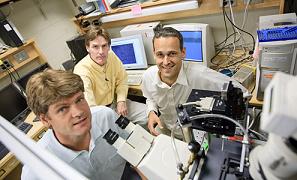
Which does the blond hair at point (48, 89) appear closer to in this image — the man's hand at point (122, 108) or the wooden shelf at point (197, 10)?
the man's hand at point (122, 108)

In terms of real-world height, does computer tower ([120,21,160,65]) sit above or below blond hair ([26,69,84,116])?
below

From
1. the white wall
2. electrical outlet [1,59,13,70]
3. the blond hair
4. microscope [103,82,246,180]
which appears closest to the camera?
microscope [103,82,246,180]

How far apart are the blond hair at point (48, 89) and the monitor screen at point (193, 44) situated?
111 centimetres

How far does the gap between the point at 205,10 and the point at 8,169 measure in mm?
2224

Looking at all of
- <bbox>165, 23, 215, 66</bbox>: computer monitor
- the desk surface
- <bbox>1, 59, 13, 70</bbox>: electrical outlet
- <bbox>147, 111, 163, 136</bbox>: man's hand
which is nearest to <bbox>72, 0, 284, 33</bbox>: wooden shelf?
<bbox>165, 23, 215, 66</bbox>: computer monitor

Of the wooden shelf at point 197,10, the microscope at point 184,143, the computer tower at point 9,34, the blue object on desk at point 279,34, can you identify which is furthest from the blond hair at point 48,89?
the computer tower at point 9,34

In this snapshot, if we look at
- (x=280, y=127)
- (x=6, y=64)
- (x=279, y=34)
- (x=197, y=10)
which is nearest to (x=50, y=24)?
(x=6, y=64)

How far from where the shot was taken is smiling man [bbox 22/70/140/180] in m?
1.03

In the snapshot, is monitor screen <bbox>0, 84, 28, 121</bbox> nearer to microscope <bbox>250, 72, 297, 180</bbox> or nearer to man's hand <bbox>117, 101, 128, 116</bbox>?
man's hand <bbox>117, 101, 128, 116</bbox>

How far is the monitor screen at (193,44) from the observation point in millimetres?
1769

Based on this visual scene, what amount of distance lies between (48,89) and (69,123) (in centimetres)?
20

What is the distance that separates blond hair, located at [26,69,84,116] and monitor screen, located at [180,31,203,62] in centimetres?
111

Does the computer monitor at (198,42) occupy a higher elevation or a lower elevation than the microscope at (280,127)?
lower

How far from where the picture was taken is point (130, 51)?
2.24m
